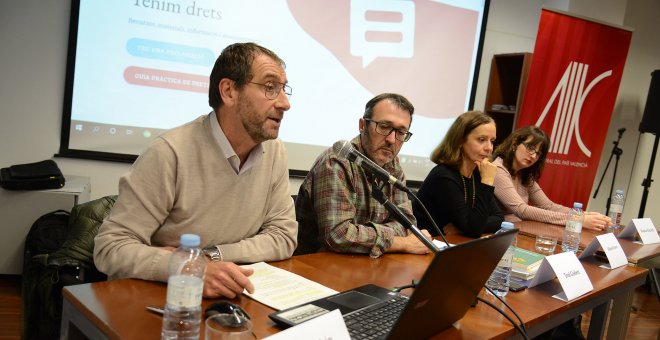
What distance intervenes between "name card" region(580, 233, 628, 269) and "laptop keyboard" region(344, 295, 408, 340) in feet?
4.26

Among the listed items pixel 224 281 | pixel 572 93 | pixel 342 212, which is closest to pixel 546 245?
pixel 342 212

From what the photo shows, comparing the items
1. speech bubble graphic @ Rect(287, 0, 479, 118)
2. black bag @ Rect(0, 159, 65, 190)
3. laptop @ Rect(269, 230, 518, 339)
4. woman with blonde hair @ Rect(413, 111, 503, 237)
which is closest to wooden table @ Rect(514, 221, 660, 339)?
woman with blonde hair @ Rect(413, 111, 503, 237)

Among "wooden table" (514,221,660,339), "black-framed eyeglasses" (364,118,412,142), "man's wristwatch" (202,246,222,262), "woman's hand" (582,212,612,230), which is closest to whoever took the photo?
"man's wristwatch" (202,246,222,262)

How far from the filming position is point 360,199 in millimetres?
2043

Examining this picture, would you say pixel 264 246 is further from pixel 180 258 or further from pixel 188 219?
pixel 180 258

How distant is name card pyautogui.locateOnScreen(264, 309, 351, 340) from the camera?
0.94 metres

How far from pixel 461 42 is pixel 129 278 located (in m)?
3.76

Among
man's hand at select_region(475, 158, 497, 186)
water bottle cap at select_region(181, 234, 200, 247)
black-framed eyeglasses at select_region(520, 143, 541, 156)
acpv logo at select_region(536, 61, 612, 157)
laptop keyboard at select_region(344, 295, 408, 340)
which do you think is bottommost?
laptop keyboard at select_region(344, 295, 408, 340)

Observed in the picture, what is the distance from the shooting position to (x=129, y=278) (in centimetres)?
133

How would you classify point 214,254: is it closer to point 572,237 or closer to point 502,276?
point 502,276

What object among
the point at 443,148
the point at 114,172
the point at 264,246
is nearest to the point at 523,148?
the point at 443,148

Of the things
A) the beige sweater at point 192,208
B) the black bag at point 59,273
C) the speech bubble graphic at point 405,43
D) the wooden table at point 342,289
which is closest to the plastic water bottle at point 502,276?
the wooden table at point 342,289

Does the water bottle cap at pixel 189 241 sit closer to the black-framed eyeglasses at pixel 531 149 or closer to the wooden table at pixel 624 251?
the wooden table at pixel 624 251

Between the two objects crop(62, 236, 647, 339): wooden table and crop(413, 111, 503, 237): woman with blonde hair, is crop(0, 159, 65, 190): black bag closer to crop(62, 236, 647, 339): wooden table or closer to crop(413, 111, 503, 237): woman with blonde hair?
crop(62, 236, 647, 339): wooden table
